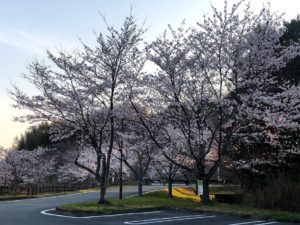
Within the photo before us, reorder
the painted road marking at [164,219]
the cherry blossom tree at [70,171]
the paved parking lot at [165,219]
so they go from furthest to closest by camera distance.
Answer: the cherry blossom tree at [70,171] < the painted road marking at [164,219] < the paved parking lot at [165,219]

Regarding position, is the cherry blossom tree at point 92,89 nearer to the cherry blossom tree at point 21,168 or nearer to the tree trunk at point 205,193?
the tree trunk at point 205,193

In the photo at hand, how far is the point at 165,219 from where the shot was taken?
13.9 m

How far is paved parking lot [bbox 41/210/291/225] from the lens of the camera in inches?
508

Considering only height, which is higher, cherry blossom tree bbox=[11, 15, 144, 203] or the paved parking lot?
cherry blossom tree bbox=[11, 15, 144, 203]

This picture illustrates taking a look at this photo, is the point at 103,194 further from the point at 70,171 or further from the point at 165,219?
the point at 70,171

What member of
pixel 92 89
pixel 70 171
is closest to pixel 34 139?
pixel 70 171

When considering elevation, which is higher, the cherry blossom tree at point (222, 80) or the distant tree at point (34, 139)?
the distant tree at point (34, 139)

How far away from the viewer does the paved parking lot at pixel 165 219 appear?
12.9 meters

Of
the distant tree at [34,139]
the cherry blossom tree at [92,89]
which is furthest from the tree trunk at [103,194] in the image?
the distant tree at [34,139]

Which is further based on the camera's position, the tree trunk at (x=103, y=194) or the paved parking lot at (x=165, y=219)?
the tree trunk at (x=103, y=194)

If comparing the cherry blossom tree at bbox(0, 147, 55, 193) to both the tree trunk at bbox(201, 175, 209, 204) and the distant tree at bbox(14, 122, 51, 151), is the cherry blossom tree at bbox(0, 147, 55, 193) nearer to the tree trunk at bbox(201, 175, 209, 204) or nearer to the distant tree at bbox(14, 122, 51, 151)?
the distant tree at bbox(14, 122, 51, 151)

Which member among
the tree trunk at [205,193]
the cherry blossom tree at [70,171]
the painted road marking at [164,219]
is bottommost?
the painted road marking at [164,219]

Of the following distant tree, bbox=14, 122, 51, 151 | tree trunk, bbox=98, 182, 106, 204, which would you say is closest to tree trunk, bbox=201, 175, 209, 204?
tree trunk, bbox=98, 182, 106, 204

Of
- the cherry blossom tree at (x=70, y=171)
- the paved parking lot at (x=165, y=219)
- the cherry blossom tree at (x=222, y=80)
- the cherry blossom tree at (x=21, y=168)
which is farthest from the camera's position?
the cherry blossom tree at (x=70, y=171)
